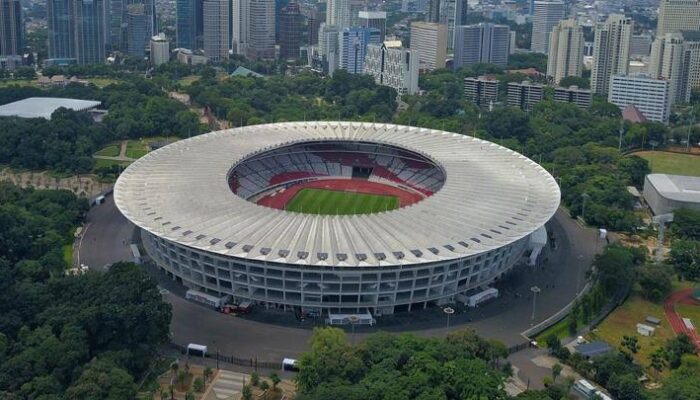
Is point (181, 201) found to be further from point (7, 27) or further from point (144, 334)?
point (7, 27)

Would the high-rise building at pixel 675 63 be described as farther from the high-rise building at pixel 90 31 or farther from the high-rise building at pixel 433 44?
the high-rise building at pixel 90 31

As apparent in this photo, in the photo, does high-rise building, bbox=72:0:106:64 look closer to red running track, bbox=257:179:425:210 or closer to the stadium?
the stadium

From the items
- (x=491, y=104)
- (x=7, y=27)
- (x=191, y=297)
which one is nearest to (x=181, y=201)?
(x=191, y=297)

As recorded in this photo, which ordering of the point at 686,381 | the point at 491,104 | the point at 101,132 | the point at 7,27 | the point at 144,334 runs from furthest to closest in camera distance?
the point at 7,27
the point at 491,104
the point at 101,132
the point at 144,334
the point at 686,381

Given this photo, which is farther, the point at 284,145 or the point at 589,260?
the point at 284,145

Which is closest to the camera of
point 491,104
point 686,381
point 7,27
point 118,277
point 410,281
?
point 686,381

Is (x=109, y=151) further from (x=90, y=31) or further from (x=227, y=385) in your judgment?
(x=90, y=31)

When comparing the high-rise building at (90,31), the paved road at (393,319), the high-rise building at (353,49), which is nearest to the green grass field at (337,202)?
the paved road at (393,319)
